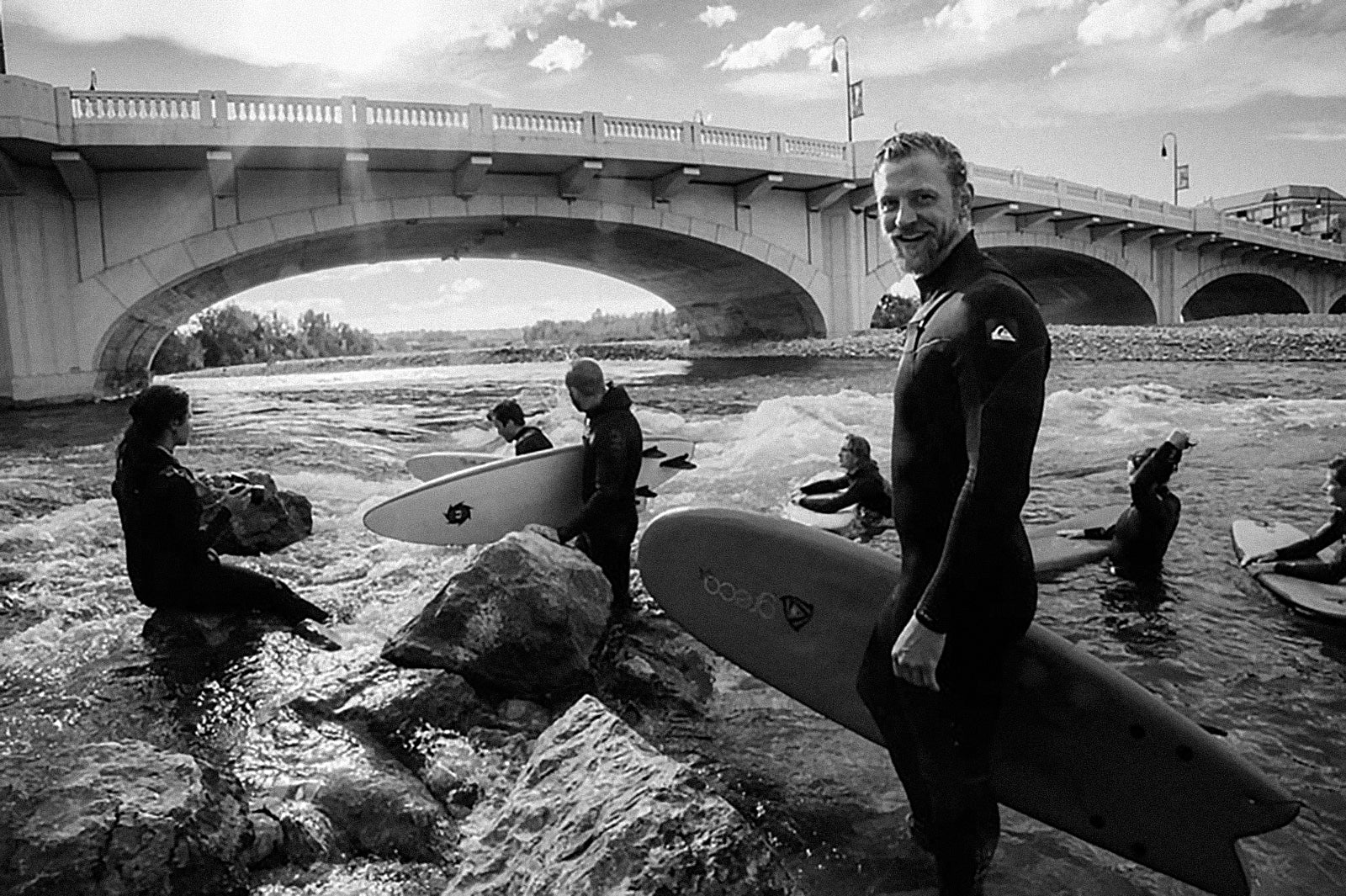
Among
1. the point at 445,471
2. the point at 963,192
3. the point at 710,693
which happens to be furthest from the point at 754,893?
the point at 445,471

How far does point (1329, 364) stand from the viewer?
63.2ft

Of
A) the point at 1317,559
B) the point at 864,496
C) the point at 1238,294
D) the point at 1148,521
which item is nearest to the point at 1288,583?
the point at 1317,559

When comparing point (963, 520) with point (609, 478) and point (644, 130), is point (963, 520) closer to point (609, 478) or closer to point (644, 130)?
point (609, 478)

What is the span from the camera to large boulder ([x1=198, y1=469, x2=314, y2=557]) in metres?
6.48

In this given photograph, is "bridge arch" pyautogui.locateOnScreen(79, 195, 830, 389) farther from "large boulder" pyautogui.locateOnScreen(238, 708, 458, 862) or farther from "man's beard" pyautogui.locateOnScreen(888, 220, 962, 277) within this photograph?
"man's beard" pyautogui.locateOnScreen(888, 220, 962, 277)

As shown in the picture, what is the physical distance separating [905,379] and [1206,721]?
2540 mm

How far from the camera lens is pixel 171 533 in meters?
4.26

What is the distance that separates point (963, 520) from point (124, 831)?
2.10 meters

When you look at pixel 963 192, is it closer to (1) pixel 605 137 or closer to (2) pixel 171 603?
(2) pixel 171 603

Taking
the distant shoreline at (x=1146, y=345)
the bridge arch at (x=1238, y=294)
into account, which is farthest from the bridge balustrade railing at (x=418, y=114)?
the bridge arch at (x=1238, y=294)

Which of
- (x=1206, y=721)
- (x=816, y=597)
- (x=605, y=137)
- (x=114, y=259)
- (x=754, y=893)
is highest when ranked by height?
(x=605, y=137)

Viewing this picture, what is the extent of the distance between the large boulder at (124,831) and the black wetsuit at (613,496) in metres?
2.55

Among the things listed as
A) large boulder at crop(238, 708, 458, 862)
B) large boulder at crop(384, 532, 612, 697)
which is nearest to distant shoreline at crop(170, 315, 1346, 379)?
large boulder at crop(384, 532, 612, 697)

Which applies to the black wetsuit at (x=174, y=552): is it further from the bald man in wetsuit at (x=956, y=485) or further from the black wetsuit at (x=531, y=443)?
the bald man in wetsuit at (x=956, y=485)
